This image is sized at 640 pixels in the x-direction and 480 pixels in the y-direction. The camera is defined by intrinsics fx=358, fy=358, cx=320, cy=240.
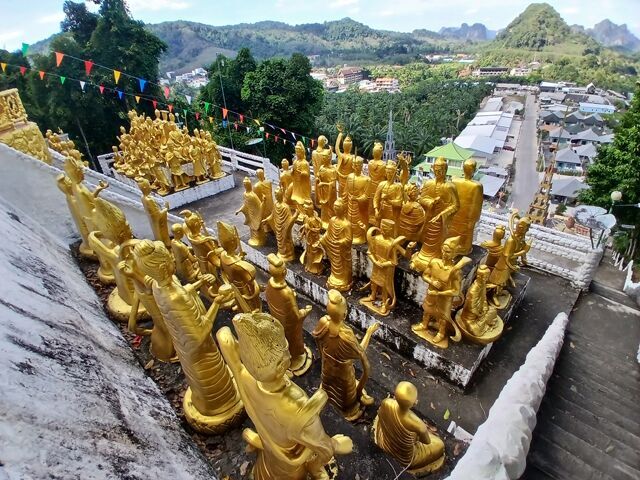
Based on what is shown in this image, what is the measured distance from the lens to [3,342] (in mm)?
2076

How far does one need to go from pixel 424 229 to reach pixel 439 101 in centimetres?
6006

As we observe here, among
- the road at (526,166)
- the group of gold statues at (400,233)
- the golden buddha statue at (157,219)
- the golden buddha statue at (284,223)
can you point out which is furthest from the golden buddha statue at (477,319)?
the road at (526,166)

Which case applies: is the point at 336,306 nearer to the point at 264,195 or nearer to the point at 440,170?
the point at 440,170

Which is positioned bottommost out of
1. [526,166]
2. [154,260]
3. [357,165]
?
[526,166]

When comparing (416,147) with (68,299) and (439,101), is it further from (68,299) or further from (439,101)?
(68,299)

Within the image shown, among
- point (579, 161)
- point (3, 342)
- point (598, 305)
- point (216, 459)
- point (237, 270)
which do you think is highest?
point (3, 342)

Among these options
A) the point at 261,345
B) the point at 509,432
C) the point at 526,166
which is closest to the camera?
the point at 261,345

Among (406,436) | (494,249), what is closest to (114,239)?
(406,436)

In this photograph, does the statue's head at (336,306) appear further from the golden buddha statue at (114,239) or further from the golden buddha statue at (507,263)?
the golden buddha statue at (507,263)

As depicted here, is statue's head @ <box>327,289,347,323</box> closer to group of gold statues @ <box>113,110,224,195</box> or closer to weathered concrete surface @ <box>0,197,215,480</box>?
weathered concrete surface @ <box>0,197,215,480</box>

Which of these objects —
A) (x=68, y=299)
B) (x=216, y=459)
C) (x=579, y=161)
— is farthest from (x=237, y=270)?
(x=579, y=161)

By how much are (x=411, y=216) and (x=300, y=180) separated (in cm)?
259

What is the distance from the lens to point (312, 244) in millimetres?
6320

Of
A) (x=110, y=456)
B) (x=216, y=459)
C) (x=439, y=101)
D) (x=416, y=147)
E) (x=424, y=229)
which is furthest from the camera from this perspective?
(x=439, y=101)
